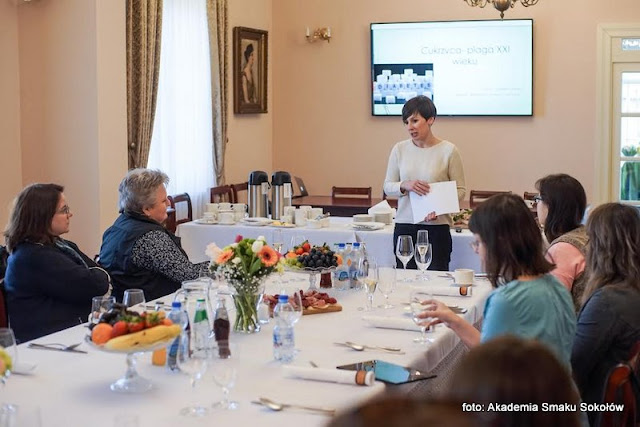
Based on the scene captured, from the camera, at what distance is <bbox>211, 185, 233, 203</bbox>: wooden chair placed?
9.41m

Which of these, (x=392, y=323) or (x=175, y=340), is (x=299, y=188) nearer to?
(x=392, y=323)

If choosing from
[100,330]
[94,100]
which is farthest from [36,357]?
[94,100]

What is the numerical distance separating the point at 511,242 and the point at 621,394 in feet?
1.90

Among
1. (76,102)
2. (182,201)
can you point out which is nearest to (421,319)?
(76,102)

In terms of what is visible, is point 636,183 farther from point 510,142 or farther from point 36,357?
point 36,357

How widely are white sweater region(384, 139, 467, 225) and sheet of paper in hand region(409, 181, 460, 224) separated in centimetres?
10

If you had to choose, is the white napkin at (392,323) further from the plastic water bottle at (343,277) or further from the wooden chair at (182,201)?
the wooden chair at (182,201)

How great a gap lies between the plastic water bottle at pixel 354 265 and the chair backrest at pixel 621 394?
1.67 m

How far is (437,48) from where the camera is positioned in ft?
33.1

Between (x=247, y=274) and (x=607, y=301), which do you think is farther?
(x=247, y=274)

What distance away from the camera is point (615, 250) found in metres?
3.46

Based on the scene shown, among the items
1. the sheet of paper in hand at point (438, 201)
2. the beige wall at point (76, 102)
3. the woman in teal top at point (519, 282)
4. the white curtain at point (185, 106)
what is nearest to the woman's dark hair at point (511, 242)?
the woman in teal top at point (519, 282)

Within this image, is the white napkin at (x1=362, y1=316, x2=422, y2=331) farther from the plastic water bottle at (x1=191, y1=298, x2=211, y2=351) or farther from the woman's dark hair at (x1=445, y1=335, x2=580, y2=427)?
the woman's dark hair at (x1=445, y1=335, x2=580, y2=427)

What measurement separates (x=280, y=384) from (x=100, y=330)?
1.85 feet
